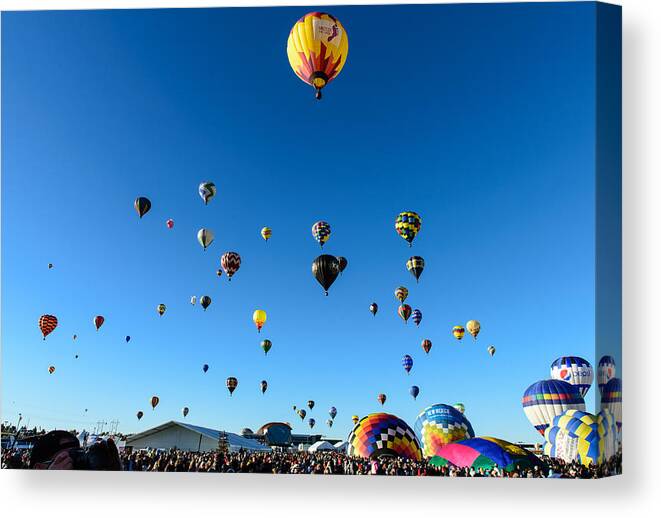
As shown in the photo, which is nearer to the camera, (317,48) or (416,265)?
(317,48)

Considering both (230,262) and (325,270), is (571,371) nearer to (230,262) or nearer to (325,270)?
(325,270)

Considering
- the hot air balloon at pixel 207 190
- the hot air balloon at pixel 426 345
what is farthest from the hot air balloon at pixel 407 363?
the hot air balloon at pixel 207 190

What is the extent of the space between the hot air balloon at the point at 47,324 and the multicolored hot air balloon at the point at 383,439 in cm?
637

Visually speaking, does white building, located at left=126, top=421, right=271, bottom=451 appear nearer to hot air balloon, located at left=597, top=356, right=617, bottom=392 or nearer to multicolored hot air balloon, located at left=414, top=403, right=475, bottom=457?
multicolored hot air balloon, located at left=414, top=403, right=475, bottom=457

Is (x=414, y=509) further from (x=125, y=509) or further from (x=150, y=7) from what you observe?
(x=150, y=7)

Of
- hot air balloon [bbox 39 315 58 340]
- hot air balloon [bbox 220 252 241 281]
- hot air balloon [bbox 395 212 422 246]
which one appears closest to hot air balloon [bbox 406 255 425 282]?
hot air balloon [bbox 395 212 422 246]

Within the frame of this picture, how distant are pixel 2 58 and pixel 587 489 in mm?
10272

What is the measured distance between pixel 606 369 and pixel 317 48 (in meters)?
6.75

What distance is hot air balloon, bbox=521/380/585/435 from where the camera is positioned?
47.6 ft

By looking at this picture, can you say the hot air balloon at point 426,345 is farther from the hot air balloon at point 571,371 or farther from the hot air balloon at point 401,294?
the hot air balloon at point 571,371

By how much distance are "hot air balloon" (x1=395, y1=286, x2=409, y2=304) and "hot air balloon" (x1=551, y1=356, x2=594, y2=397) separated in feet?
25.0

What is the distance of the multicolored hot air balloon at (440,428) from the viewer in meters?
16.5

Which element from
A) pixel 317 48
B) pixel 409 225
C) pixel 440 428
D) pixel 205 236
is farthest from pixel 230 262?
pixel 317 48

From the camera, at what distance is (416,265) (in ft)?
64.0
